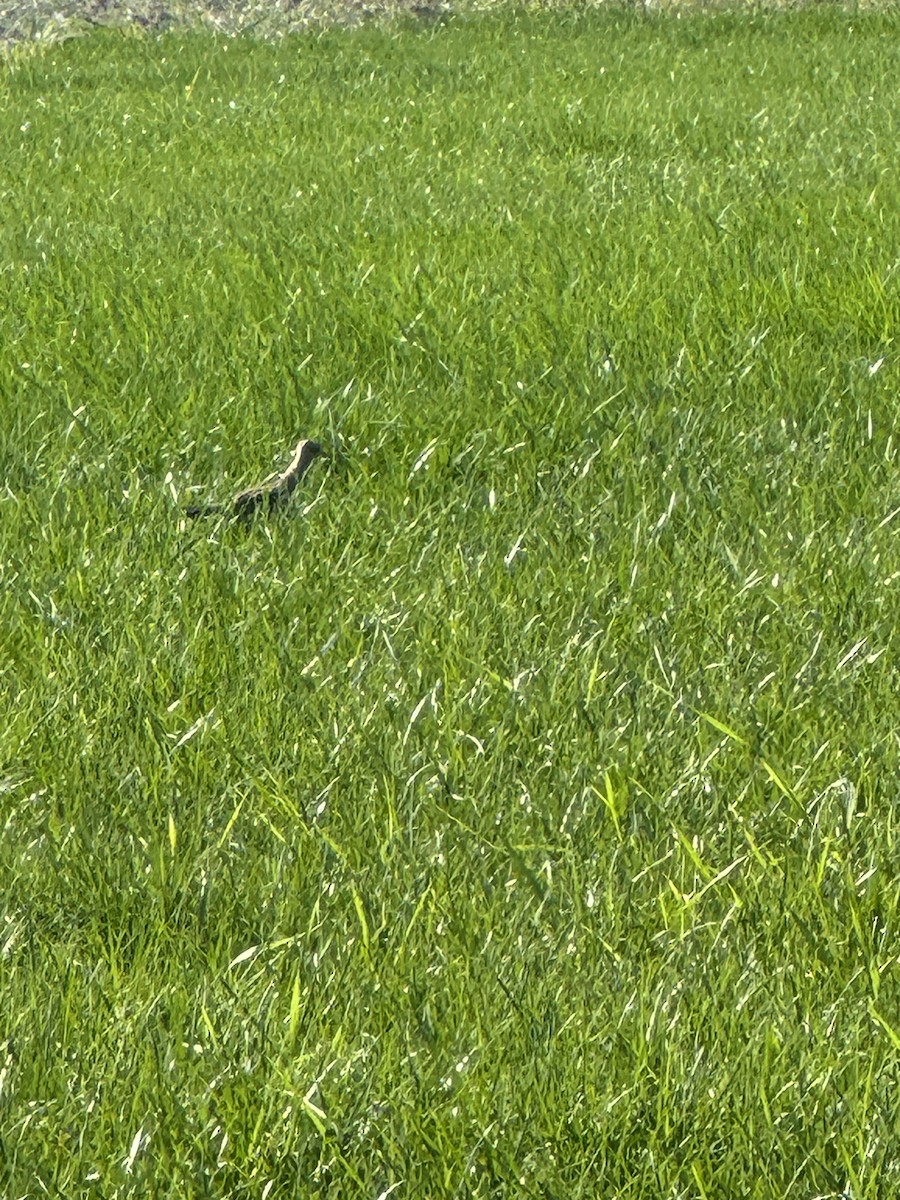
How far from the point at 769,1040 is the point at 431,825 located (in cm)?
75

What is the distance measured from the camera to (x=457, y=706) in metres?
3.04

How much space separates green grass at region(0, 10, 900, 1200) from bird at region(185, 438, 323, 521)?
0.06 metres

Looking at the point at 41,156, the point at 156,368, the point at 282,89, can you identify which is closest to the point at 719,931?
the point at 156,368

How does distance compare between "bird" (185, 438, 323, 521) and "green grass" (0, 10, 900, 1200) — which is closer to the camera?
"green grass" (0, 10, 900, 1200)

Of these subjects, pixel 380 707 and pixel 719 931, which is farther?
pixel 380 707

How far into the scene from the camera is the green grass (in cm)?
210

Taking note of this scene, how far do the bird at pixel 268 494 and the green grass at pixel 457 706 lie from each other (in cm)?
6

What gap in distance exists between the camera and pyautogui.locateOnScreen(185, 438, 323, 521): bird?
4004 millimetres

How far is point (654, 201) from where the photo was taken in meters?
6.74

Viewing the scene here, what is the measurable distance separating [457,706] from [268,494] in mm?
1150

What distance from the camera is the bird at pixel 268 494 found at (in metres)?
4.00

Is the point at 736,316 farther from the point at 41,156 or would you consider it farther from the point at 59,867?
the point at 41,156

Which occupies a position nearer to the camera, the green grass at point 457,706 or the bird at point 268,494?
the green grass at point 457,706

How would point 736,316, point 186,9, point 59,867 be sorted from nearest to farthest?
point 59,867 → point 736,316 → point 186,9
